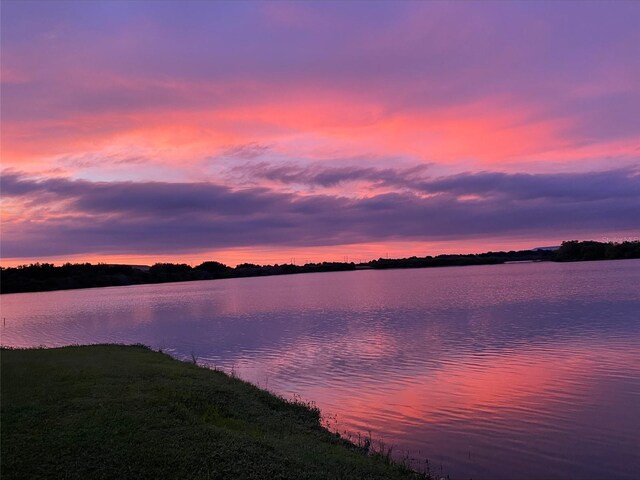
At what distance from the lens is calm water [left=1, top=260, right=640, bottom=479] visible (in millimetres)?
13273

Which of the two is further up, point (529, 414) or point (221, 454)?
point (221, 454)

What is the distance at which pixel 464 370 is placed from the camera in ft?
72.1

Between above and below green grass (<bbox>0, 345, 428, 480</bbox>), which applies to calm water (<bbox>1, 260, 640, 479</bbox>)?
below

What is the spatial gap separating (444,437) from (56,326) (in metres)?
46.5

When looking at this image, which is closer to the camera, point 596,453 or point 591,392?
point 596,453

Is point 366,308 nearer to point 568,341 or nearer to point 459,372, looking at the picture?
point 568,341

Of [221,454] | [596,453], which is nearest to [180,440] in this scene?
[221,454]

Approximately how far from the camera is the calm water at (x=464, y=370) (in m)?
13.3

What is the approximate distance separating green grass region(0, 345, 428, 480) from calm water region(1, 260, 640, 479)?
2.76 metres

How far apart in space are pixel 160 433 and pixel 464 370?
14582mm

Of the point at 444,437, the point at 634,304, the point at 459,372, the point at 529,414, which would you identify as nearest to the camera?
the point at 444,437

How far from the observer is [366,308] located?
174 ft

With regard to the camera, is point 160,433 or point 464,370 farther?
point 464,370

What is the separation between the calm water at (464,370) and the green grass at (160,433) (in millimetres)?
2759
